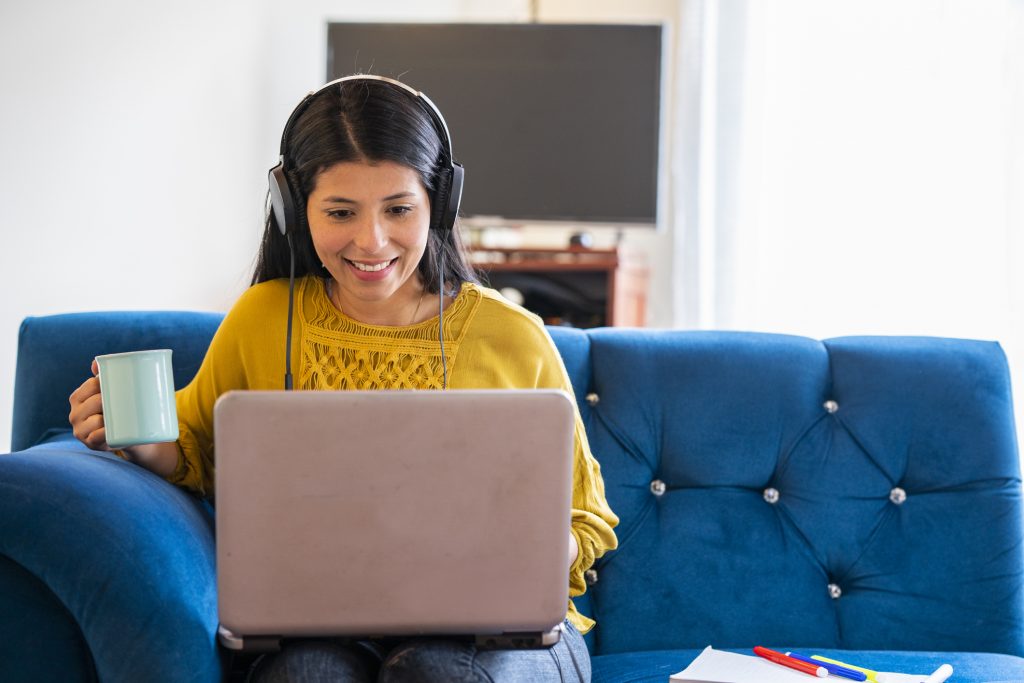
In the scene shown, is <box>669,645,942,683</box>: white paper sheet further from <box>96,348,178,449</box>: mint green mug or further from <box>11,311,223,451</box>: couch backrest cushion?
<box>11,311,223,451</box>: couch backrest cushion

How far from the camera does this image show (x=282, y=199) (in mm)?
1222

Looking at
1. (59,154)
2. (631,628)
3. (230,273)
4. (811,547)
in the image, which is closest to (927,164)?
(811,547)

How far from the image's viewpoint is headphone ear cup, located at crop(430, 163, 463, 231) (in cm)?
126

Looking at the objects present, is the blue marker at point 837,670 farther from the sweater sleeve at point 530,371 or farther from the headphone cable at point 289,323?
the headphone cable at point 289,323

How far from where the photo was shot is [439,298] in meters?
1.33

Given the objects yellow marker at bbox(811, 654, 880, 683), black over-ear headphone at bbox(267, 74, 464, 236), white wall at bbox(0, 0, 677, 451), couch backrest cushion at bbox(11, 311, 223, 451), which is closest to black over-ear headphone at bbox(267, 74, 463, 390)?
black over-ear headphone at bbox(267, 74, 464, 236)

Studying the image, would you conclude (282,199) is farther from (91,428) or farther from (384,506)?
(384,506)

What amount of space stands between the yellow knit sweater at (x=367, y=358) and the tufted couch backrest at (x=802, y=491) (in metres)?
0.21

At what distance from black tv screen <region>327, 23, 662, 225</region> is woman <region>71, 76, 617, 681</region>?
168 cm

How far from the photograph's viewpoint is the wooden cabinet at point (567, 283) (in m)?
2.88

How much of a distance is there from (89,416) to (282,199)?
32cm

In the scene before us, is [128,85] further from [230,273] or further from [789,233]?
[789,233]

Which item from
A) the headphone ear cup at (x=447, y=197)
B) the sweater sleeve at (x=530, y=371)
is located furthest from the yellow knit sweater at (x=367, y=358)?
the headphone ear cup at (x=447, y=197)

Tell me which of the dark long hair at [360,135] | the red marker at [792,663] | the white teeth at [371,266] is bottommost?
the red marker at [792,663]
